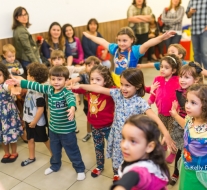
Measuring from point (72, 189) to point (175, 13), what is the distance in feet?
14.0

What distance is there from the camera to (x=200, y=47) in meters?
4.32

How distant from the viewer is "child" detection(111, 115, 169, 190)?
3.55 feet

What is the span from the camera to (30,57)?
354 cm

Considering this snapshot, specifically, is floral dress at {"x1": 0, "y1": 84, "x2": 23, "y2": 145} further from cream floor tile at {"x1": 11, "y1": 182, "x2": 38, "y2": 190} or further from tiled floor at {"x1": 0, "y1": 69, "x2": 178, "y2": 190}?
cream floor tile at {"x1": 11, "y1": 182, "x2": 38, "y2": 190}

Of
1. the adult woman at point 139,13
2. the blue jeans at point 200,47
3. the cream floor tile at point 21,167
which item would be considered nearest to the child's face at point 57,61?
the cream floor tile at point 21,167

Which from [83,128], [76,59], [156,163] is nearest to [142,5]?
[76,59]

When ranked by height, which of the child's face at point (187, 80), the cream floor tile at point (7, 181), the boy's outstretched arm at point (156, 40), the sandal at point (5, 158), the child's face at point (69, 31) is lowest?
the cream floor tile at point (7, 181)

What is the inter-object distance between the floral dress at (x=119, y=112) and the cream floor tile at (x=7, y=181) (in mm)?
937

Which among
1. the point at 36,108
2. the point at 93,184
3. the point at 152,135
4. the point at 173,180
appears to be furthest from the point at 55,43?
the point at 152,135

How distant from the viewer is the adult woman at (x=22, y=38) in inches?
138

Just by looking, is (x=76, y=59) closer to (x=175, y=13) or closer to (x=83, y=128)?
(x=83, y=128)

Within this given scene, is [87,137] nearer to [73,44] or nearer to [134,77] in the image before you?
[134,77]

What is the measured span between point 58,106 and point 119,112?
1.76ft

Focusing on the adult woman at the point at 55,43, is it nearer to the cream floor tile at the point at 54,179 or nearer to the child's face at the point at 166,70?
the cream floor tile at the point at 54,179
